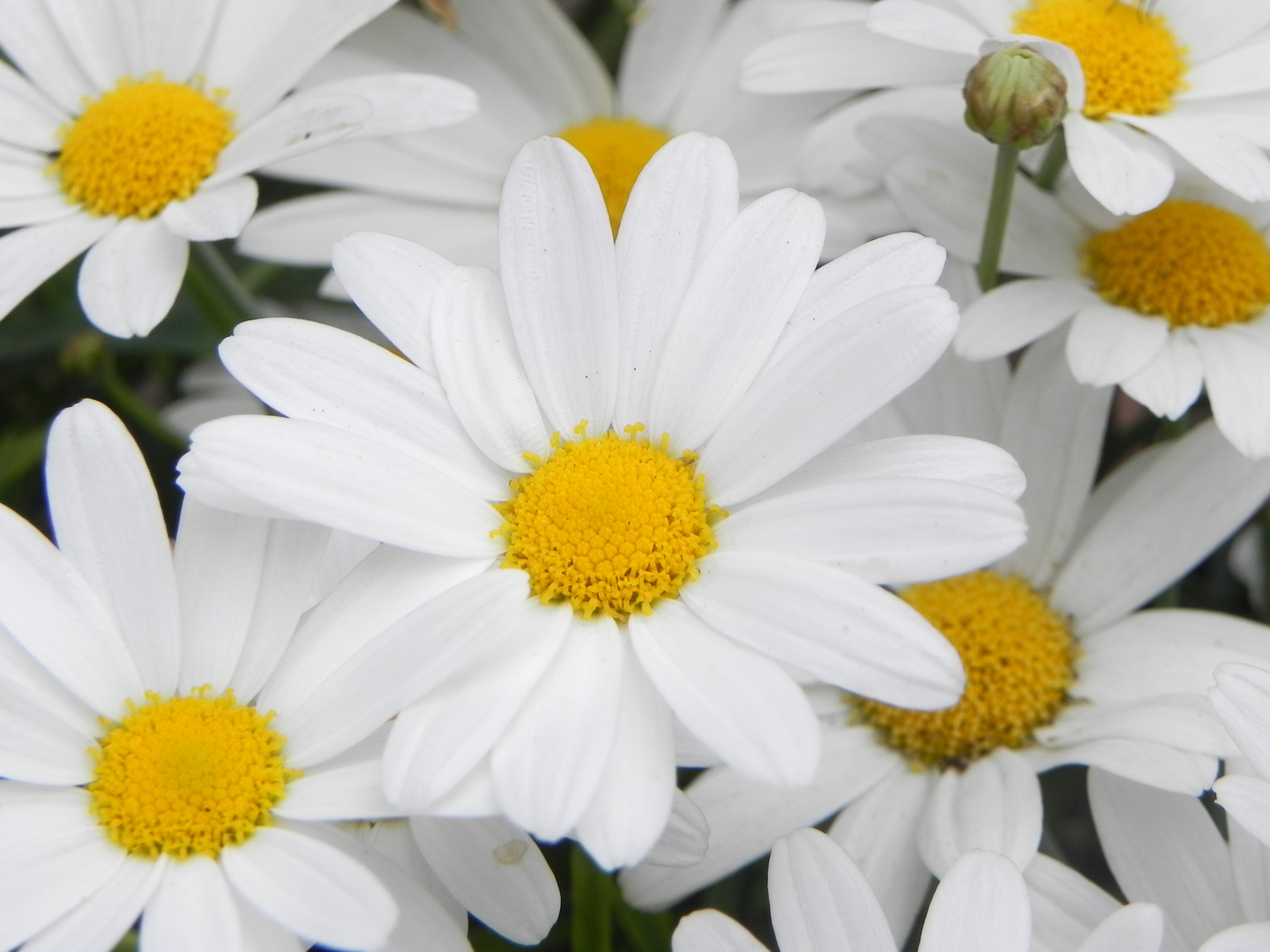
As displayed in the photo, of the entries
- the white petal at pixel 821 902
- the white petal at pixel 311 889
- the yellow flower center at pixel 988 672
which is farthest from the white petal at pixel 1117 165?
the white petal at pixel 311 889

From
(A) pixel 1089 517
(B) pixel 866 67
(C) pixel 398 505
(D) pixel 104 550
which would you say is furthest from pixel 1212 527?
(D) pixel 104 550

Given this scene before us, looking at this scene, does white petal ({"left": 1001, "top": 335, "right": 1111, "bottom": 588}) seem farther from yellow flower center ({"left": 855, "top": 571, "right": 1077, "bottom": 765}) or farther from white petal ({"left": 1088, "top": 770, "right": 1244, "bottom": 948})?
white petal ({"left": 1088, "top": 770, "right": 1244, "bottom": 948})

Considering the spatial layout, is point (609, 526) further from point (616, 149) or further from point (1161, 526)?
point (616, 149)

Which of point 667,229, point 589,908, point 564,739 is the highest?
point 667,229

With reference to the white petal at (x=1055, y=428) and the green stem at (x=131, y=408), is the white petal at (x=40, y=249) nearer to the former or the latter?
the green stem at (x=131, y=408)

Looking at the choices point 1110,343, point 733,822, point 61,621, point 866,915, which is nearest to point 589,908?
point 733,822

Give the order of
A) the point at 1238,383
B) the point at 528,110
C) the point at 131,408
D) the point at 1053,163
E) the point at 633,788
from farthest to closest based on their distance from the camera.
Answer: the point at 528,110, the point at 131,408, the point at 1053,163, the point at 1238,383, the point at 633,788

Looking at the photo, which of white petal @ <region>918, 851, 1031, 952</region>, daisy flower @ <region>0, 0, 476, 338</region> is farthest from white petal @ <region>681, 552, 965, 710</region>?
daisy flower @ <region>0, 0, 476, 338</region>
